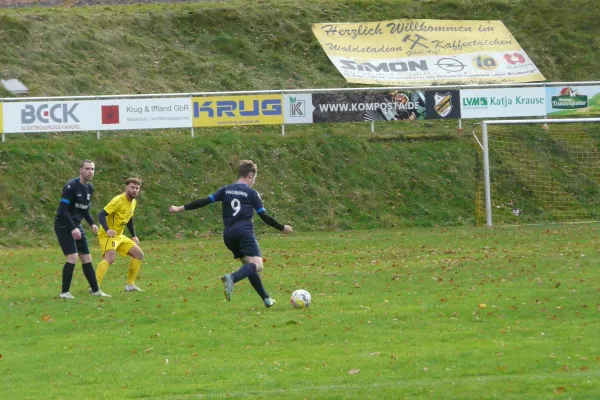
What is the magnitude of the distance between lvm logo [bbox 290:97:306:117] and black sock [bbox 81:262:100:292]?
55.3 ft

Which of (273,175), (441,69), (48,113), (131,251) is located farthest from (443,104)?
(131,251)

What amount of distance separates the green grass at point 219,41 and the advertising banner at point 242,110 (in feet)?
21.7

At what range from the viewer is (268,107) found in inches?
1252

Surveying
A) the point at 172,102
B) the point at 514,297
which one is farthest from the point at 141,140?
the point at 514,297

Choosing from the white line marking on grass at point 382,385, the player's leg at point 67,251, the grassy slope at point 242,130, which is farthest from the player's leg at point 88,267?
the grassy slope at point 242,130

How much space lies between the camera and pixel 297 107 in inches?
1254

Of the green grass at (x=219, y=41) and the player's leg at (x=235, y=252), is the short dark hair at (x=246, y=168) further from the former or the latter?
the green grass at (x=219, y=41)

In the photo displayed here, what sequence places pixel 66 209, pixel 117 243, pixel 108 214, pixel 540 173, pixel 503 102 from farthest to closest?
pixel 540 173, pixel 503 102, pixel 117 243, pixel 108 214, pixel 66 209

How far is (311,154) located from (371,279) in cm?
1613

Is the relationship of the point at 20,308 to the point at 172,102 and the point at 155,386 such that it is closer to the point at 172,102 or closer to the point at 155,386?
the point at 155,386

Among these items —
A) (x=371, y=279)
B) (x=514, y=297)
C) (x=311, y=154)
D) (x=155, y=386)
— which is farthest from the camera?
(x=311, y=154)

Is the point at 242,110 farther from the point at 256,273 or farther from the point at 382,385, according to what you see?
the point at 382,385

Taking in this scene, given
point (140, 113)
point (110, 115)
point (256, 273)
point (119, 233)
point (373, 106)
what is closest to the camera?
point (256, 273)

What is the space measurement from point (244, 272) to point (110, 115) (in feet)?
60.9
